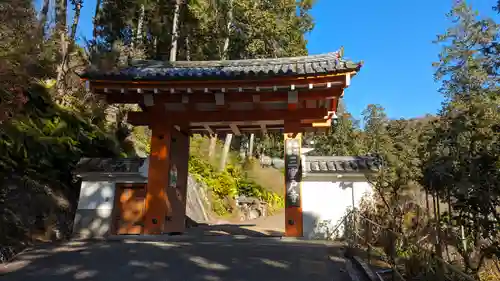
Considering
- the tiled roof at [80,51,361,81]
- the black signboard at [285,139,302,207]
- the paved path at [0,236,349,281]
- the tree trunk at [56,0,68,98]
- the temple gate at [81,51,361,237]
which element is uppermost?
the tree trunk at [56,0,68,98]

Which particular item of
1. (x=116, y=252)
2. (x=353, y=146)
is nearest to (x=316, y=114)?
(x=116, y=252)

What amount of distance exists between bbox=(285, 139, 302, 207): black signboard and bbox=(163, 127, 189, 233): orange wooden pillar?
3061mm

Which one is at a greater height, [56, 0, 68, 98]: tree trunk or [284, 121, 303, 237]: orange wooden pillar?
[56, 0, 68, 98]: tree trunk

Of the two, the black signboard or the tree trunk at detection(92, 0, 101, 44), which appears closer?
the black signboard

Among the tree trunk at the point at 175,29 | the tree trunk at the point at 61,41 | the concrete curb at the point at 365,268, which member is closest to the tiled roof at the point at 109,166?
the tree trunk at the point at 61,41

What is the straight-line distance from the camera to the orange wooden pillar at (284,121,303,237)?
9211 mm

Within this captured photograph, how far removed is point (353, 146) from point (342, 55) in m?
15.7

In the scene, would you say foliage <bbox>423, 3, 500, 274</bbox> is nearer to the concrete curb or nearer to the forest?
the forest

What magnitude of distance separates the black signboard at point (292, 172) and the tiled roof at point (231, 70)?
1840mm

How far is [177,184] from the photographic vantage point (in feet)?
35.5

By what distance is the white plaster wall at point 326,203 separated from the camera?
30.3 feet

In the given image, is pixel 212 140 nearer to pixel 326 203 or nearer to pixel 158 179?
pixel 158 179

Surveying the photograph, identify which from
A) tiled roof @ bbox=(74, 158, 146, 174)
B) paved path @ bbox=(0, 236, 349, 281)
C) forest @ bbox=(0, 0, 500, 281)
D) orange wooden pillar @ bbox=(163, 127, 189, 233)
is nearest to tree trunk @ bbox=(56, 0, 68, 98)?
forest @ bbox=(0, 0, 500, 281)

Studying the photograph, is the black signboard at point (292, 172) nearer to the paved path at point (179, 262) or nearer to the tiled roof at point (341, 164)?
the tiled roof at point (341, 164)
